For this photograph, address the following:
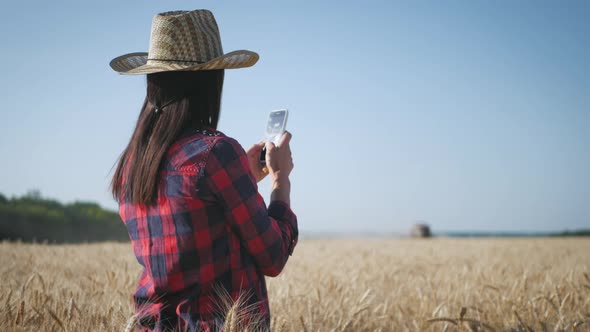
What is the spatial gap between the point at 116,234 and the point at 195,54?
749 inches

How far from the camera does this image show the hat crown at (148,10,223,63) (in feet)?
6.08

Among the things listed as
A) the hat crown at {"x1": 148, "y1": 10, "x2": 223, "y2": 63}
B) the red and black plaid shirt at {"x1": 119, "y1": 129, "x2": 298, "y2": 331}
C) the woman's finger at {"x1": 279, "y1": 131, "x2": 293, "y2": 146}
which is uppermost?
the hat crown at {"x1": 148, "y1": 10, "x2": 223, "y2": 63}

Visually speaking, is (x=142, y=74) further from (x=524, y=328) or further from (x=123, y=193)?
(x=524, y=328)

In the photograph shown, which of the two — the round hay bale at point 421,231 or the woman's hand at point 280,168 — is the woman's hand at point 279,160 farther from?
the round hay bale at point 421,231

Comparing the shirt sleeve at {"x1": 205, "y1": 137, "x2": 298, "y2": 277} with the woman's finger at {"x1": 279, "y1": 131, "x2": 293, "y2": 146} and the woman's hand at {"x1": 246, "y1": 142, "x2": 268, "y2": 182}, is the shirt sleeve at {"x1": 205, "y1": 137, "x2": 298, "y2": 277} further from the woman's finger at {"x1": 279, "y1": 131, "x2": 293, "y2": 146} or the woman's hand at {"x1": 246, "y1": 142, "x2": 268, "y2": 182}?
the woman's hand at {"x1": 246, "y1": 142, "x2": 268, "y2": 182}

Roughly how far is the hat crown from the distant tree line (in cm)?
1213

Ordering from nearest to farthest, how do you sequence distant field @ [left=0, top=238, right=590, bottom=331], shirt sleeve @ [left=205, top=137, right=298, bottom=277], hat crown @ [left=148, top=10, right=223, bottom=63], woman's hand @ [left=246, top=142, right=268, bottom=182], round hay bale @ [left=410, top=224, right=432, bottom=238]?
shirt sleeve @ [left=205, top=137, right=298, bottom=277] → hat crown @ [left=148, top=10, right=223, bottom=63] → distant field @ [left=0, top=238, right=590, bottom=331] → woman's hand @ [left=246, top=142, right=268, bottom=182] → round hay bale @ [left=410, top=224, right=432, bottom=238]

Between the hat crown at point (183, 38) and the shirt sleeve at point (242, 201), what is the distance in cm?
43

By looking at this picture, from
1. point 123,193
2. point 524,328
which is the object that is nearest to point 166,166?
point 123,193

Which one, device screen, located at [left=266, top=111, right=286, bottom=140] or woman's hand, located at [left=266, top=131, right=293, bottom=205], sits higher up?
device screen, located at [left=266, top=111, right=286, bottom=140]

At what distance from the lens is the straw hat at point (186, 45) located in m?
1.82

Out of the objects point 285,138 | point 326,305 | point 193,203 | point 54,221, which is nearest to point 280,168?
point 285,138

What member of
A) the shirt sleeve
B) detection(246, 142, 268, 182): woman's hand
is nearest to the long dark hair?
the shirt sleeve

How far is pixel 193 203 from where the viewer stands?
5.31 feet
